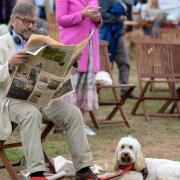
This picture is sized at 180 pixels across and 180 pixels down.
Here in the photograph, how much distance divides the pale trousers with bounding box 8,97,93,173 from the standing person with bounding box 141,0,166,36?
13.8 m

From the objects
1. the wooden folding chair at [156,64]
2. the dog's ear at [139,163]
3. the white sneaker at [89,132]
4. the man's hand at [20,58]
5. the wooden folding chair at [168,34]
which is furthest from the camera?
the wooden folding chair at [168,34]

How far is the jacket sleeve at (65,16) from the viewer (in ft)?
24.7

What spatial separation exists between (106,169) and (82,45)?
157 centimetres

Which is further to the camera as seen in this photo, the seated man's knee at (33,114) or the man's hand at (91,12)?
the man's hand at (91,12)

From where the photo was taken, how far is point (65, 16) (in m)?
7.59

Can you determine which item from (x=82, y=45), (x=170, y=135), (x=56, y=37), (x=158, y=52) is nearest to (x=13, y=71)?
(x=82, y=45)

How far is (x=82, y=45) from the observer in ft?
17.8

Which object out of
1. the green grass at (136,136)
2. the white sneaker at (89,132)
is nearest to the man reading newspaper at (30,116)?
the green grass at (136,136)

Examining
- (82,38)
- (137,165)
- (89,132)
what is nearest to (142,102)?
(89,132)

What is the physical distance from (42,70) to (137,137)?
9.96 feet

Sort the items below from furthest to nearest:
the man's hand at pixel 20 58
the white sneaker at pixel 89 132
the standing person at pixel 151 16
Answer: the standing person at pixel 151 16
the white sneaker at pixel 89 132
the man's hand at pixel 20 58

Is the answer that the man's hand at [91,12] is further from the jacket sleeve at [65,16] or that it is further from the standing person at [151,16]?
the standing person at [151,16]

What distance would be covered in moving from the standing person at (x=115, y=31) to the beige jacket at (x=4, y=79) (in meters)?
4.11

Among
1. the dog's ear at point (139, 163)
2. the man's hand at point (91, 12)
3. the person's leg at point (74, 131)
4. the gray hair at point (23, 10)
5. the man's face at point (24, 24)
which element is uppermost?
the gray hair at point (23, 10)
